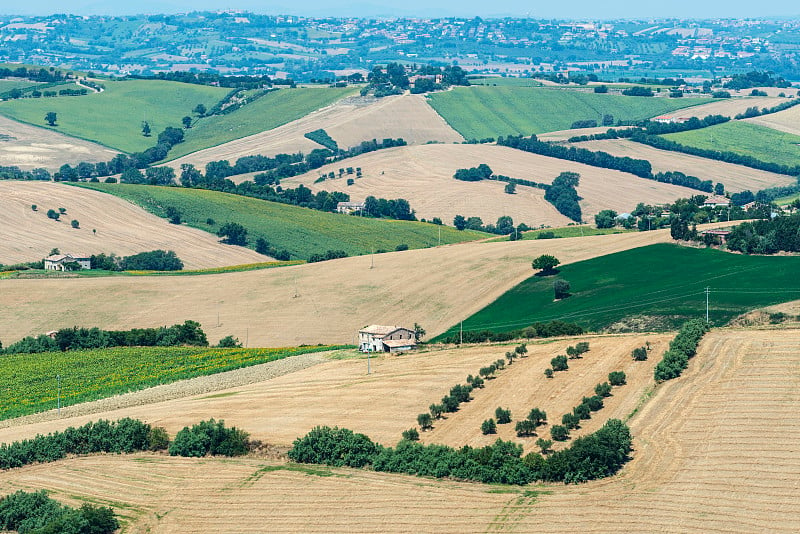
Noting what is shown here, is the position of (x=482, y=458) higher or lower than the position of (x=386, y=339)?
lower

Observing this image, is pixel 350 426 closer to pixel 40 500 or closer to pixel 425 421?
pixel 425 421

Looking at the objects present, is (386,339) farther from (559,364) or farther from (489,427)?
(489,427)

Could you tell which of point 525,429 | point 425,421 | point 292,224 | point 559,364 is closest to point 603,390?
point 559,364

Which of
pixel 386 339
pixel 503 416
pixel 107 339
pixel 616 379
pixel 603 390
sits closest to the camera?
pixel 503 416

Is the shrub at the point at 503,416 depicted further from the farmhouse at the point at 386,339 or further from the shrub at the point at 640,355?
the farmhouse at the point at 386,339

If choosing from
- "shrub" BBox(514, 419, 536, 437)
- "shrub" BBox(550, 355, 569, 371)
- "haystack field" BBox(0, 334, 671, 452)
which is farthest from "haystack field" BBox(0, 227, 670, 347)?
"shrub" BBox(514, 419, 536, 437)

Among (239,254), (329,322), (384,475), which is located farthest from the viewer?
(239,254)

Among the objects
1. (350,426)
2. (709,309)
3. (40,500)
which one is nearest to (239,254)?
(709,309)

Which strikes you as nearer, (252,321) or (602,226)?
(252,321)
